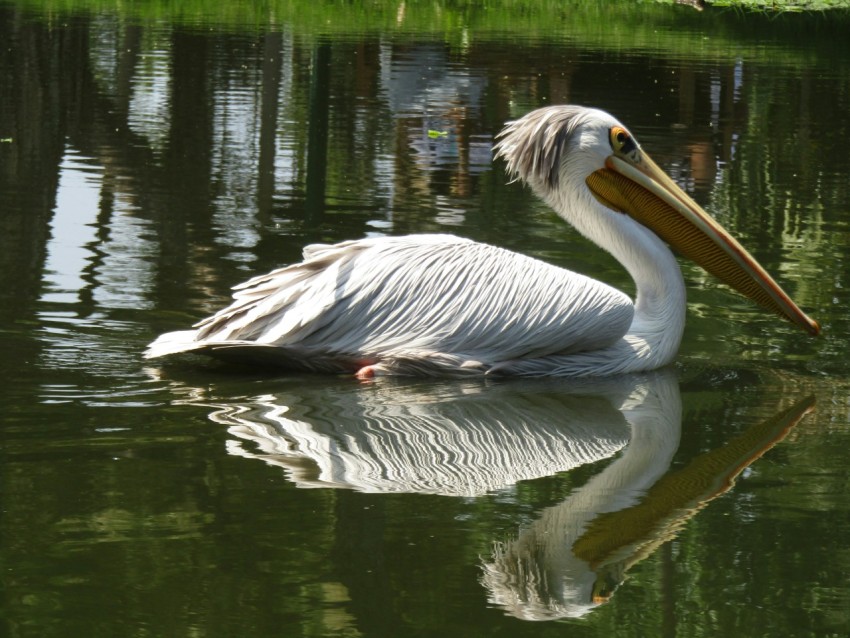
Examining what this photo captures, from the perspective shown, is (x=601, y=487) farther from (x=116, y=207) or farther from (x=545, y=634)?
(x=116, y=207)

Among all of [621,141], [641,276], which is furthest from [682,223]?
[621,141]

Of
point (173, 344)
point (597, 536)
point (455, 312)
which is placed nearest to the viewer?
point (597, 536)

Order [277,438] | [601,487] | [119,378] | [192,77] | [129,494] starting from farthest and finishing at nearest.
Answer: [192,77], [119,378], [277,438], [601,487], [129,494]

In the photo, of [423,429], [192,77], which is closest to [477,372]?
[423,429]

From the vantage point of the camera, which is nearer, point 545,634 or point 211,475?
point 545,634

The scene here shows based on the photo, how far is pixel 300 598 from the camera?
10.9 feet

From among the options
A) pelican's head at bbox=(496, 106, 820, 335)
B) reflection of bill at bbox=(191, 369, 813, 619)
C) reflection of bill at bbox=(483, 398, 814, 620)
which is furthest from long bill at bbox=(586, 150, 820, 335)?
reflection of bill at bbox=(483, 398, 814, 620)

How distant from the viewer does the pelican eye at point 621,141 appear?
5.89 meters

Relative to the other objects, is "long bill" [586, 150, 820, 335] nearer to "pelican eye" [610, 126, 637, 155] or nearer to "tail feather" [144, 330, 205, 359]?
"pelican eye" [610, 126, 637, 155]

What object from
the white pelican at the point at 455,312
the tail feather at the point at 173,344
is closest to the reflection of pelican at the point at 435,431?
the white pelican at the point at 455,312

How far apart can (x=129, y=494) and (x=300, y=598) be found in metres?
0.88

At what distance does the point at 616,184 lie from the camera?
235 inches

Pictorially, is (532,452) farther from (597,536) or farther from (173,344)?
(173,344)

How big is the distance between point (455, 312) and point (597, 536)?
178 cm
